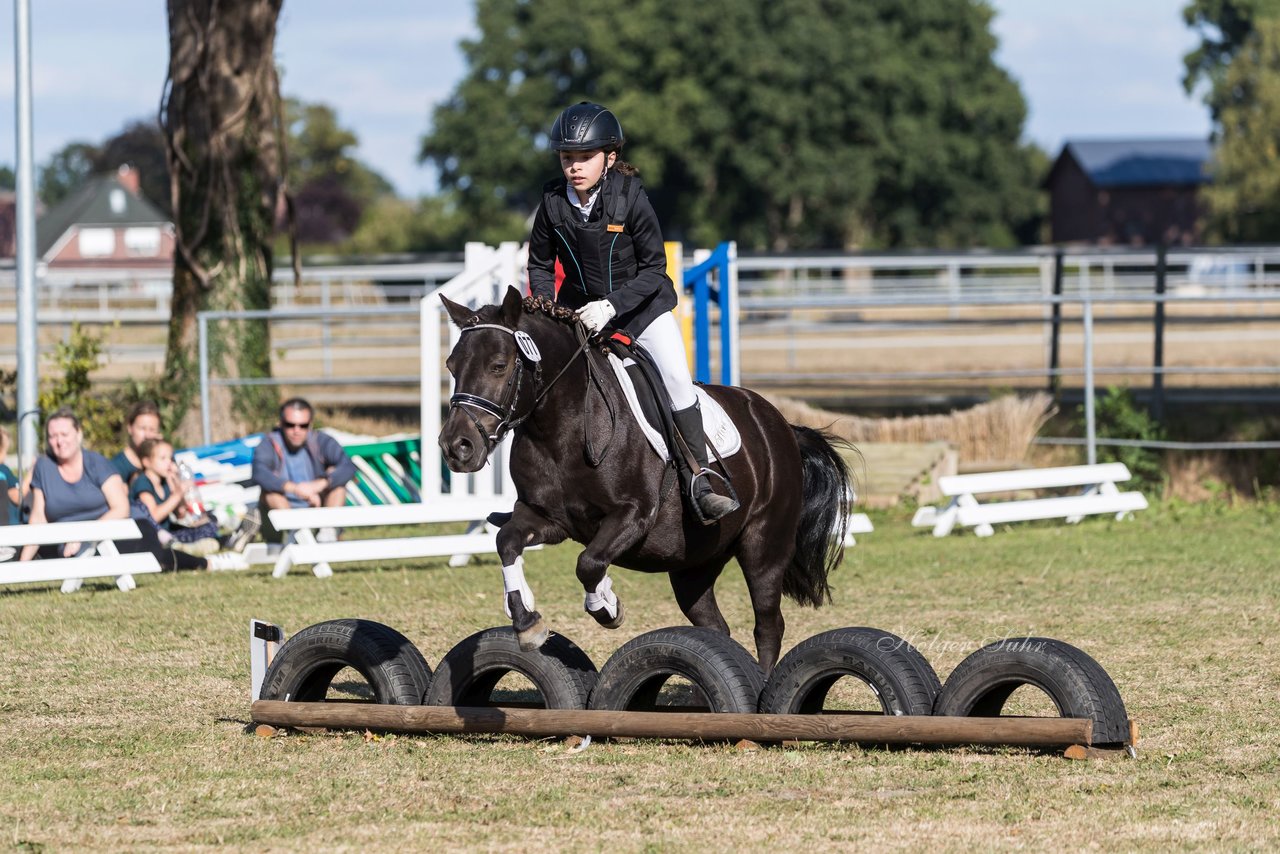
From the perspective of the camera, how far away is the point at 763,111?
58.4 meters

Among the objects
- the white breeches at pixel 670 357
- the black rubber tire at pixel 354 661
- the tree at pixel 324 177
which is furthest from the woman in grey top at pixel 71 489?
the tree at pixel 324 177

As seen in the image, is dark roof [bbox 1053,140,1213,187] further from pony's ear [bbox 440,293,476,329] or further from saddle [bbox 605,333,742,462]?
pony's ear [bbox 440,293,476,329]

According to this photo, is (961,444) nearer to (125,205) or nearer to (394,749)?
(394,749)

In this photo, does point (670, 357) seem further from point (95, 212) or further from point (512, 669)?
point (95, 212)

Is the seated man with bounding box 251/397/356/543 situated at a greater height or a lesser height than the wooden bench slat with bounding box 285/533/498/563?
greater

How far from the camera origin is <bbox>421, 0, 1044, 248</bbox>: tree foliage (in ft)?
194

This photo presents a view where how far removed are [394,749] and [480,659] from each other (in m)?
0.48

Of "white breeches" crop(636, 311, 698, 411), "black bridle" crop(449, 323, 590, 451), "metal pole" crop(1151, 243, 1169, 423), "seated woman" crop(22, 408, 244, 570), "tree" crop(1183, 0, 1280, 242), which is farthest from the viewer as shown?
"tree" crop(1183, 0, 1280, 242)

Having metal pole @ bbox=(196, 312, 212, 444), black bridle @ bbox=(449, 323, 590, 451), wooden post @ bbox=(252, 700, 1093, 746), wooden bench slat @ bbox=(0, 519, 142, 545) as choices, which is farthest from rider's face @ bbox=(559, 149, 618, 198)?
metal pole @ bbox=(196, 312, 212, 444)

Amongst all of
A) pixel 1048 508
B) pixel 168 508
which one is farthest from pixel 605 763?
pixel 1048 508

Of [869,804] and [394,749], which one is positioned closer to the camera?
[869,804]

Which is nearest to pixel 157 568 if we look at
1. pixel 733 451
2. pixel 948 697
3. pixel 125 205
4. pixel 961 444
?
pixel 733 451

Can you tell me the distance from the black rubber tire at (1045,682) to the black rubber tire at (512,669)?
1.40 meters

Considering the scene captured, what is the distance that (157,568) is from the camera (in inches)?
428
